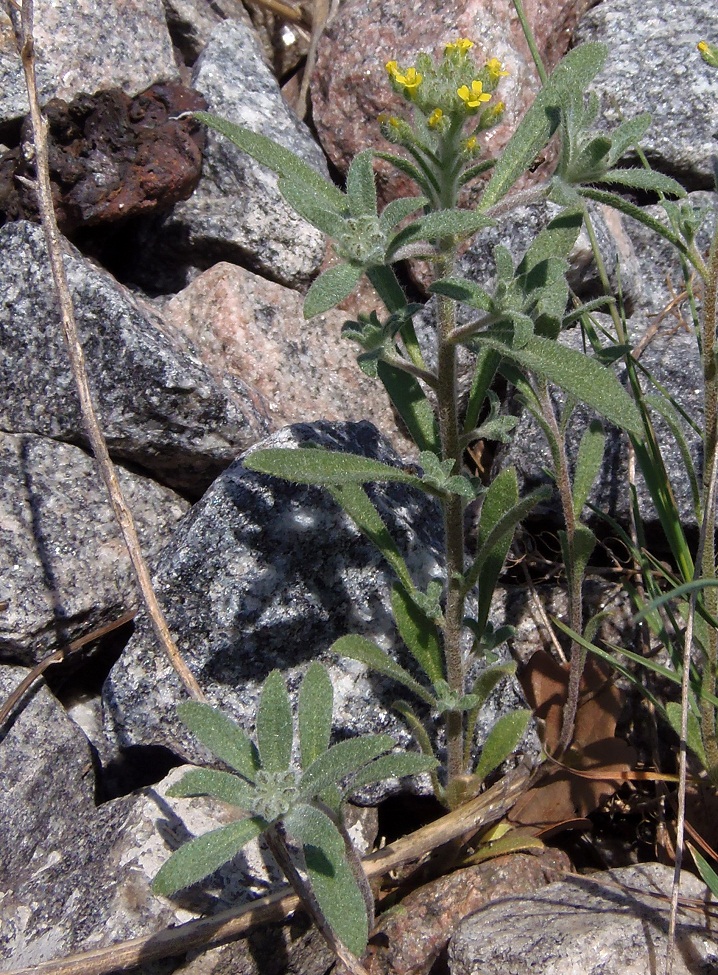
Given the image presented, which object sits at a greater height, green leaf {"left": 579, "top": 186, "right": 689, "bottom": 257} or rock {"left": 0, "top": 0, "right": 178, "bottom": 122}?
rock {"left": 0, "top": 0, "right": 178, "bottom": 122}

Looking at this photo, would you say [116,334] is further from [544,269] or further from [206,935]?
[206,935]

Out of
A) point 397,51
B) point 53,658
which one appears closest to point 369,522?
point 53,658

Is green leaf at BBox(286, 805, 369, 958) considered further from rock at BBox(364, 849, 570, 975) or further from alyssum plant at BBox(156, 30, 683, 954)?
rock at BBox(364, 849, 570, 975)

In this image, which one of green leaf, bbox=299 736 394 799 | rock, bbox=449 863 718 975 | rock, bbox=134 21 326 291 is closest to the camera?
green leaf, bbox=299 736 394 799

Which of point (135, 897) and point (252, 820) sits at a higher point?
point (252, 820)

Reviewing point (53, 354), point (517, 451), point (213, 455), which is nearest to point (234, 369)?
point (213, 455)

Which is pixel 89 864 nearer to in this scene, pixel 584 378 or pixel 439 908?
pixel 439 908

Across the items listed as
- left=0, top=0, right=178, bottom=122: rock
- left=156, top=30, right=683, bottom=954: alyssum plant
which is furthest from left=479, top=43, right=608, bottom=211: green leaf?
left=0, top=0, right=178, bottom=122: rock
